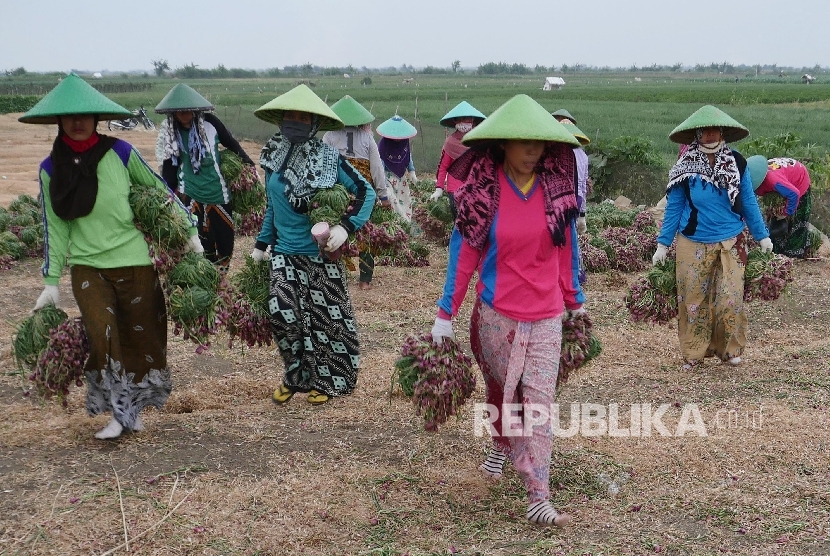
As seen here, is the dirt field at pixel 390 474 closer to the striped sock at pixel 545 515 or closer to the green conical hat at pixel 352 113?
the striped sock at pixel 545 515

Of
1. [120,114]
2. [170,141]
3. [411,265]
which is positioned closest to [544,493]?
[120,114]

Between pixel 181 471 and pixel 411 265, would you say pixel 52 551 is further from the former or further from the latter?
pixel 411 265

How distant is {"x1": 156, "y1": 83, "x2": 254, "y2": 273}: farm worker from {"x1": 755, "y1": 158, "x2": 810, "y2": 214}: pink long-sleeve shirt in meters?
4.69

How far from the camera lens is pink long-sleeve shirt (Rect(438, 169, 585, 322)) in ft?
11.8

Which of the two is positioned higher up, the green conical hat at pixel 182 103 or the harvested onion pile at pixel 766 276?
the green conical hat at pixel 182 103

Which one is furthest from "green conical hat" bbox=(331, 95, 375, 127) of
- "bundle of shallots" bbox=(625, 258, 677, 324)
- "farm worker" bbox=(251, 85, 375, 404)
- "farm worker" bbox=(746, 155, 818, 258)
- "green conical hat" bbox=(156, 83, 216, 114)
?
"farm worker" bbox=(746, 155, 818, 258)

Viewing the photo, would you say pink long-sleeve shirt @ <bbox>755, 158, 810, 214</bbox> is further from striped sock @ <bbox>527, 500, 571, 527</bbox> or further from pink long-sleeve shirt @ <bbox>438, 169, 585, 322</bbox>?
striped sock @ <bbox>527, 500, 571, 527</bbox>

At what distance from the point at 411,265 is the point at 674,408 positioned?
4.98m

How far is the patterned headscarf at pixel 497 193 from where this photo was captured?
11.8 feet

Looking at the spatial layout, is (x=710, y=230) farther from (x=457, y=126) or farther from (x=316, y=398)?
(x=457, y=126)

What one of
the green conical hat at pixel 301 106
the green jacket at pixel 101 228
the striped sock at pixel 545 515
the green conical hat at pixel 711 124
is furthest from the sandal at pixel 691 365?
the green jacket at pixel 101 228

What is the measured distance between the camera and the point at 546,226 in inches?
141

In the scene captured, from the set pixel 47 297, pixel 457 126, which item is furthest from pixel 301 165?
pixel 457 126

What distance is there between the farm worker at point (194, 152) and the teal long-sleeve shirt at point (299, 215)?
1176mm
